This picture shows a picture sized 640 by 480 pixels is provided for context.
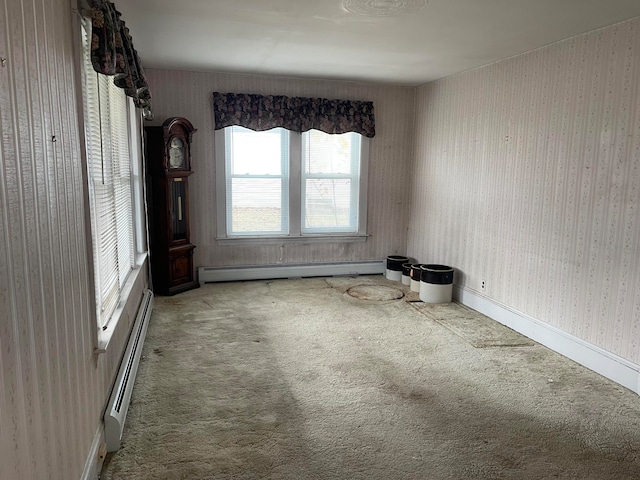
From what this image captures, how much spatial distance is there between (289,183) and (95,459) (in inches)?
155

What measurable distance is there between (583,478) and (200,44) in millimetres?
3892

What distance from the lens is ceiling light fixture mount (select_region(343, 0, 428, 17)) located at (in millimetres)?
2766

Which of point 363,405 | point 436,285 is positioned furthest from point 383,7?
point 436,285

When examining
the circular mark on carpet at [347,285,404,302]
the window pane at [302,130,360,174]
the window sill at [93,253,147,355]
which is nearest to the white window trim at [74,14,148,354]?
the window sill at [93,253,147,355]

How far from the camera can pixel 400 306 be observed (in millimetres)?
4660

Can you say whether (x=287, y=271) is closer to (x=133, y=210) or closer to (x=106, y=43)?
(x=133, y=210)

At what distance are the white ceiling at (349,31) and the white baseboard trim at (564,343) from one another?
2.21 metres

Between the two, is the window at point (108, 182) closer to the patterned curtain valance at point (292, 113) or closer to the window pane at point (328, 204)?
the patterned curtain valance at point (292, 113)

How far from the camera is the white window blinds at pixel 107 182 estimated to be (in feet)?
7.48

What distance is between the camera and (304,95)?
5453mm

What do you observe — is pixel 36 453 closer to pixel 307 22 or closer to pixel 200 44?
pixel 307 22

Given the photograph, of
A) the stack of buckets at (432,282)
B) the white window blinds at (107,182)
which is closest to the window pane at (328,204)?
the stack of buckets at (432,282)

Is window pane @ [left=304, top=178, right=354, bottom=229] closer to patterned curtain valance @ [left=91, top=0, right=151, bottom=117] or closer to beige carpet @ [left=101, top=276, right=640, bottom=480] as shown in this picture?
beige carpet @ [left=101, top=276, right=640, bottom=480]

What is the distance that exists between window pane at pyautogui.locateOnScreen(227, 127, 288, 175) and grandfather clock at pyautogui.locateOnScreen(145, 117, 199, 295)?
564mm
